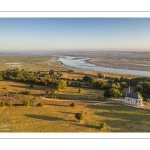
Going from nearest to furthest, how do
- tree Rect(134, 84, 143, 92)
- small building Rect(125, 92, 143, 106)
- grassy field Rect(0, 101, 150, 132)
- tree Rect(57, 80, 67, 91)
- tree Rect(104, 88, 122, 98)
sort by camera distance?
grassy field Rect(0, 101, 150, 132) < small building Rect(125, 92, 143, 106) < tree Rect(104, 88, 122, 98) < tree Rect(134, 84, 143, 92) < tree Rect(57, 80, 67, 91)

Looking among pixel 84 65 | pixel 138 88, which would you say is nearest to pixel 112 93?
pixel 138 88

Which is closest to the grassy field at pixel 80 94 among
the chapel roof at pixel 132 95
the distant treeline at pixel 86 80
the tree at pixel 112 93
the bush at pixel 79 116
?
the distant treeline at pixel 86 80

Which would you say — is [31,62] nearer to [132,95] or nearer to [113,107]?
[113,107]

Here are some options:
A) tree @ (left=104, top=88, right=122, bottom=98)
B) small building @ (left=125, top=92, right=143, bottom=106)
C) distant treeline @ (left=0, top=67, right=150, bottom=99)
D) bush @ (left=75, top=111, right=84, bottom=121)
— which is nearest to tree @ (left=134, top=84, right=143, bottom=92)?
distant treeline @ (left=0, top=67, right=150, bottom=99)

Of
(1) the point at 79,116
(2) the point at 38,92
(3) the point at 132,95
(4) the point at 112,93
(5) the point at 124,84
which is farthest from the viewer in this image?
(2) the point at 38,92

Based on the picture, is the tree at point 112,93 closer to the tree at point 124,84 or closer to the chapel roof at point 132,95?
the chapel roof at point 132,95

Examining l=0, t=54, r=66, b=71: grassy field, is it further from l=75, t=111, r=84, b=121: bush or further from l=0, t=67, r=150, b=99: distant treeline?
l=75, t=111, r=84, b=121: bush
